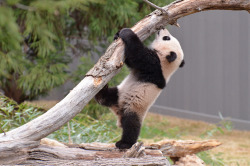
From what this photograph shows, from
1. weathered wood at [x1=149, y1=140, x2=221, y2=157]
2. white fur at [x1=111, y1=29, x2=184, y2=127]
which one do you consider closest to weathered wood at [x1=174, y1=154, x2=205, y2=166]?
weathered wood at [x1=149, y1=140, x2=221, y2=157]

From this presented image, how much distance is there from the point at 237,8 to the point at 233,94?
2.79 m

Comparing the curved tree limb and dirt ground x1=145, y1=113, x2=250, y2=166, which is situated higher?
the curved tree limb

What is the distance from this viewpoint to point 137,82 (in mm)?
2113

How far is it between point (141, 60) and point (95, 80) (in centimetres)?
35

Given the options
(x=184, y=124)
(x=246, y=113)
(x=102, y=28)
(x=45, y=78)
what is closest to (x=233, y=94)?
(x=246, y=113)

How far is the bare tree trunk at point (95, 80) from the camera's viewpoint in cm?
169

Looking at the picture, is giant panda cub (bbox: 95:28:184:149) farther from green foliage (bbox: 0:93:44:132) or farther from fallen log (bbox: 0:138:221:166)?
green foliage (bbox: 0:93:44:132)

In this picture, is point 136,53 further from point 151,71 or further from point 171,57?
point 171,57

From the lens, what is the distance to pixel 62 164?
1.77m

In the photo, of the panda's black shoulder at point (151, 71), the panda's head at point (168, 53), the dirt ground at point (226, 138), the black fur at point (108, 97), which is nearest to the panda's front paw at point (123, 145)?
the black fur at point (108, 97)

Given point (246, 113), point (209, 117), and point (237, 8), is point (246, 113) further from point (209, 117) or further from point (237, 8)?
point (237, 8)

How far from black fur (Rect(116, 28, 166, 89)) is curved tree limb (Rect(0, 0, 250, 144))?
51 mm

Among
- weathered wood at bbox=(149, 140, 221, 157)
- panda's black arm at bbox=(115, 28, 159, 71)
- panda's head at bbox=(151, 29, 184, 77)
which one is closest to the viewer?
panda's black arm at bbox=(115, 28, 159, 71)

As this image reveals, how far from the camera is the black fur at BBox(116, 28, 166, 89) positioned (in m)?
1.92
